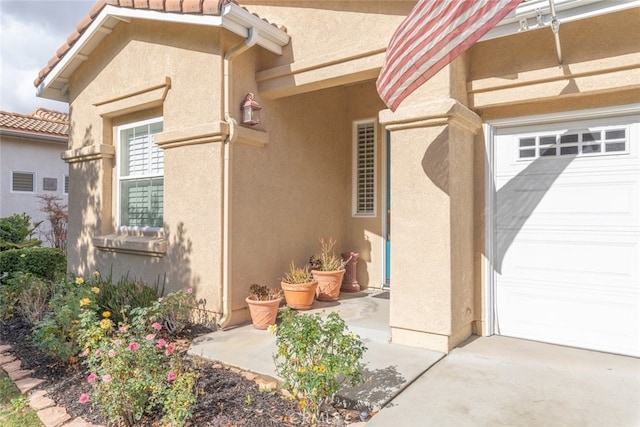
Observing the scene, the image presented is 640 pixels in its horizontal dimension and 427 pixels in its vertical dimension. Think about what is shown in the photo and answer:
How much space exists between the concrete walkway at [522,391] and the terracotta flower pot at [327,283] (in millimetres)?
2775

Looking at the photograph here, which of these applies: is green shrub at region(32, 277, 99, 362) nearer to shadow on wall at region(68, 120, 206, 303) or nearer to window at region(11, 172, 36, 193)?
shadow on wall at region(68, 120, 206, 303)

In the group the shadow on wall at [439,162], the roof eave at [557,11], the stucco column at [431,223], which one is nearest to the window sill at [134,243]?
the stucco column at [431,223]

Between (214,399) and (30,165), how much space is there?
16.6 metres

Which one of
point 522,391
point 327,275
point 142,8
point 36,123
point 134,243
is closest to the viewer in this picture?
point 522,391

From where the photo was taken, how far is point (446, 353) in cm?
489

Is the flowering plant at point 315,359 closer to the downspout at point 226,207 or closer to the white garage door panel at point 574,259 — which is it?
the downspout at point 226,207

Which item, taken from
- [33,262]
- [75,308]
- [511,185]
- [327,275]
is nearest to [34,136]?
[33,262]

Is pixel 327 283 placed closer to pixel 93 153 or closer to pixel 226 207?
pixel 226 207

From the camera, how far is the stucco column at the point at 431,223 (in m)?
4.90

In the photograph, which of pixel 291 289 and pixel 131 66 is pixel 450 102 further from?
pixel 131 66

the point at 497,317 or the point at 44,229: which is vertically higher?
the point at 44,229

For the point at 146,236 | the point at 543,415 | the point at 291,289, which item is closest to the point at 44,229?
the point at 146,236

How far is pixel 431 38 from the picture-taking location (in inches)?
151

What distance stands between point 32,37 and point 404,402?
11.1 m
